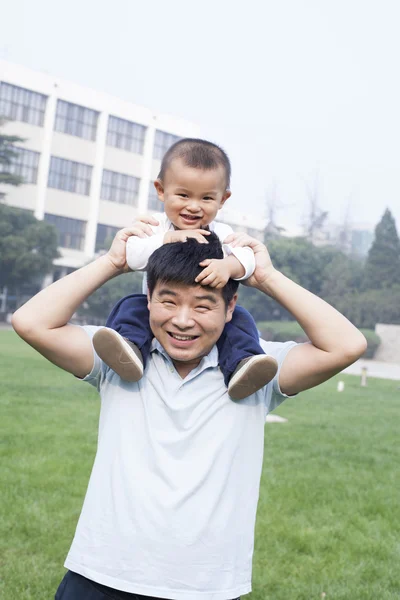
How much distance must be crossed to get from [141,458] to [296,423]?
26.4 feet

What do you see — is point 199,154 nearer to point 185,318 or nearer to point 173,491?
point 185,318

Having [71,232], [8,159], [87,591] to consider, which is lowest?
[87,591]

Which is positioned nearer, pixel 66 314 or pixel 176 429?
pixel 176 429

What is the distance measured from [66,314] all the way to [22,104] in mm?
42499

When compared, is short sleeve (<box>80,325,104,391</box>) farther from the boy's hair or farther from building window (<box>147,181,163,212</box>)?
building window (<box>147,181,163,212</box>)

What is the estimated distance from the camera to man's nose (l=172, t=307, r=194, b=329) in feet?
6.52

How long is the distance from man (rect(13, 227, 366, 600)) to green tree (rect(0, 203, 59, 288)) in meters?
33.5

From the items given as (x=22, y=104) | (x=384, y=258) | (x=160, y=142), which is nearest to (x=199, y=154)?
(x=384, y=258)

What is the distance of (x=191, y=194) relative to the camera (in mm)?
2625

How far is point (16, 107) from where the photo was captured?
4212 cm

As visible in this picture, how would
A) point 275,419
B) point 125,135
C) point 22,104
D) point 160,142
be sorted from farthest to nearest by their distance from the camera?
point 160,142 → point 125,135 → point 22,104 → point 275,419

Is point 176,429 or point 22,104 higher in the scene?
point 22,104

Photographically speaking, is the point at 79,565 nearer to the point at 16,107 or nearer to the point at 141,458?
the point at 141,458

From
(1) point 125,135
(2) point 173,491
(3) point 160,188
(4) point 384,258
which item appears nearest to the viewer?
(2) point 173,491
